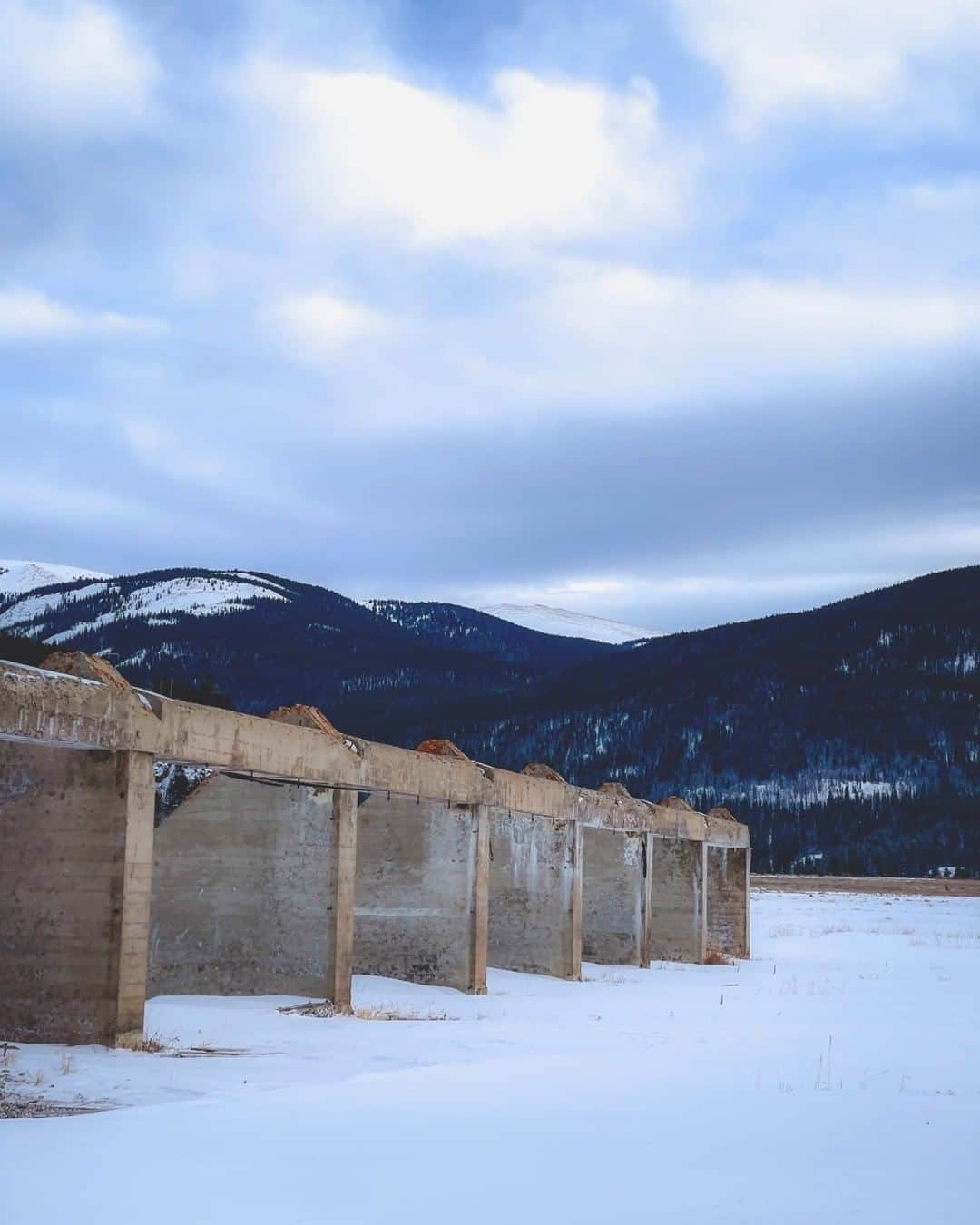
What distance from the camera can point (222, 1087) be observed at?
381 inches

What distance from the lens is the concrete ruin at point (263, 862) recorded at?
11875 mm

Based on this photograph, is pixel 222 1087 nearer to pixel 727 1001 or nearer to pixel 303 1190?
pixel 303 1190

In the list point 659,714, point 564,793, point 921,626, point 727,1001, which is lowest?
point 727,1001

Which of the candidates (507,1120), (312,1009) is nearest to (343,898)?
(312,1009)

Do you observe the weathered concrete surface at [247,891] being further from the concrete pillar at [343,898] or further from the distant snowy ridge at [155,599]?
the distant snowy ridge at [155,599]

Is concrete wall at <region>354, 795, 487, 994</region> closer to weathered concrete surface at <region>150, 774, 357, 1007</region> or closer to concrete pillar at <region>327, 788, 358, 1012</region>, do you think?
concrete pillar at <region>327, 788, 358, 1012</region>

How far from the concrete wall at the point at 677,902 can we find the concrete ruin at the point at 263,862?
2.95 m

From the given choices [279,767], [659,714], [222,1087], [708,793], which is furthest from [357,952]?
[659,714]

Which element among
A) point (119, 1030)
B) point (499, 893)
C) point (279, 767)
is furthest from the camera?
point (499, 893)

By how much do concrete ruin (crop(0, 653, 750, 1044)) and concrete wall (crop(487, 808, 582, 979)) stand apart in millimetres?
28

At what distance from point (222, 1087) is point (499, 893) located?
12.6m

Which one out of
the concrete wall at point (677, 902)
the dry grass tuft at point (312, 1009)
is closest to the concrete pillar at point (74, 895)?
the dry grass tuft at point (312, 1009)

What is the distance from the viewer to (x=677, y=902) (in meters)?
28.5

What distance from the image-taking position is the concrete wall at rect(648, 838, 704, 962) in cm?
2819
